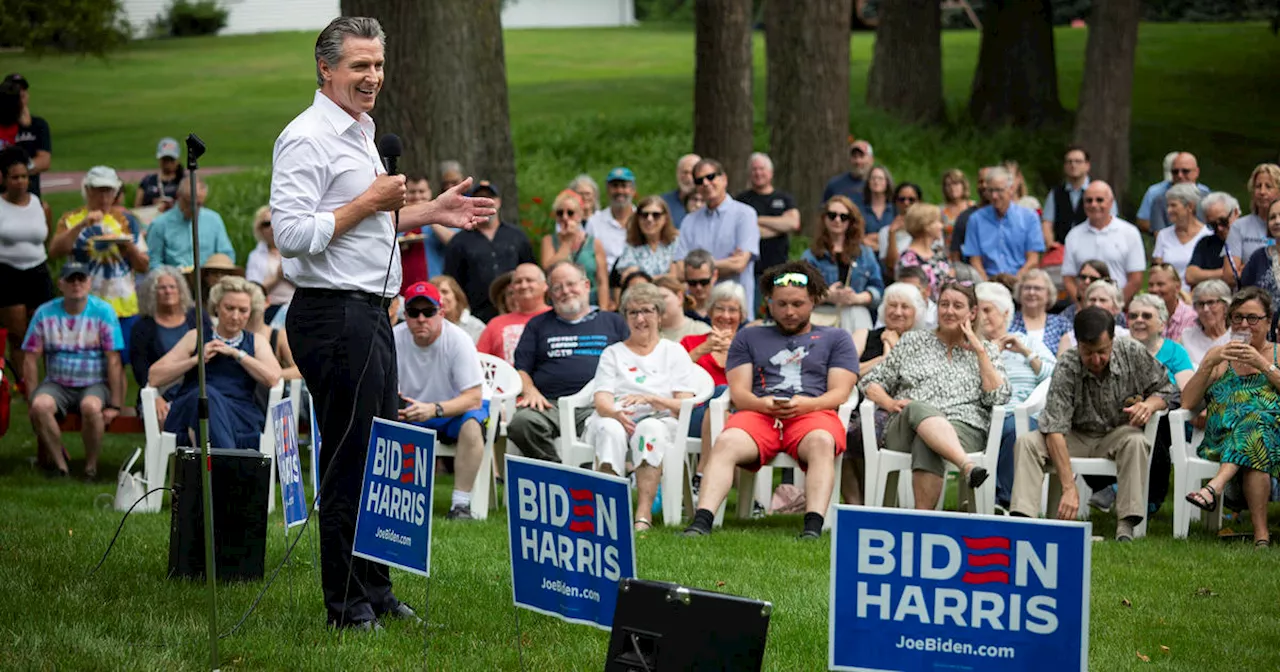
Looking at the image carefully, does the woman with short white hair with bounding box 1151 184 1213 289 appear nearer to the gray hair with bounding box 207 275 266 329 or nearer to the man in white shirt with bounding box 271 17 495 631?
the gray hair with bounding box 207 275 266 329

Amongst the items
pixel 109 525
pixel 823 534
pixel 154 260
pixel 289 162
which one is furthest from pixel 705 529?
pixel 154 260

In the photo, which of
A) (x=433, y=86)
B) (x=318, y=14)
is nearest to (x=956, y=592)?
(x=433, y=86)

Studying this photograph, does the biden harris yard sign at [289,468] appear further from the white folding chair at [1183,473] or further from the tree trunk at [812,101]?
the tree trunk at [812,101]

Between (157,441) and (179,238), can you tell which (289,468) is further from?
(179,238)

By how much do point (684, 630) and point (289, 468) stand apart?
2.79 meters

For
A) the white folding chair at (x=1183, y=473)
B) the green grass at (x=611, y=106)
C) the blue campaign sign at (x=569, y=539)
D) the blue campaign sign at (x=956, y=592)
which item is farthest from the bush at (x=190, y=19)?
the blue campaign sign at (x=956, y=592)

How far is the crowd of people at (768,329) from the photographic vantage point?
9195mm

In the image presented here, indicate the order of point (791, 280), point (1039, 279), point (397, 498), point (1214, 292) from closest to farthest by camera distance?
point (397, 498) < point (791, 280) < point (1214, 292) < point (1039, 279)

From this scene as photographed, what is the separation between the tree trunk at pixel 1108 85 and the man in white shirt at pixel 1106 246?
31.3ft

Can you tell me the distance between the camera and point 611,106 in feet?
107

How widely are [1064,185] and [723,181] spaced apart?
3.57 m

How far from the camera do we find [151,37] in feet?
162

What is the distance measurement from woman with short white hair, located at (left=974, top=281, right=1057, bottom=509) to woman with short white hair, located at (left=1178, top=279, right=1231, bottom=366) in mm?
924

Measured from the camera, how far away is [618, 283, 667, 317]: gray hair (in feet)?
33.3
